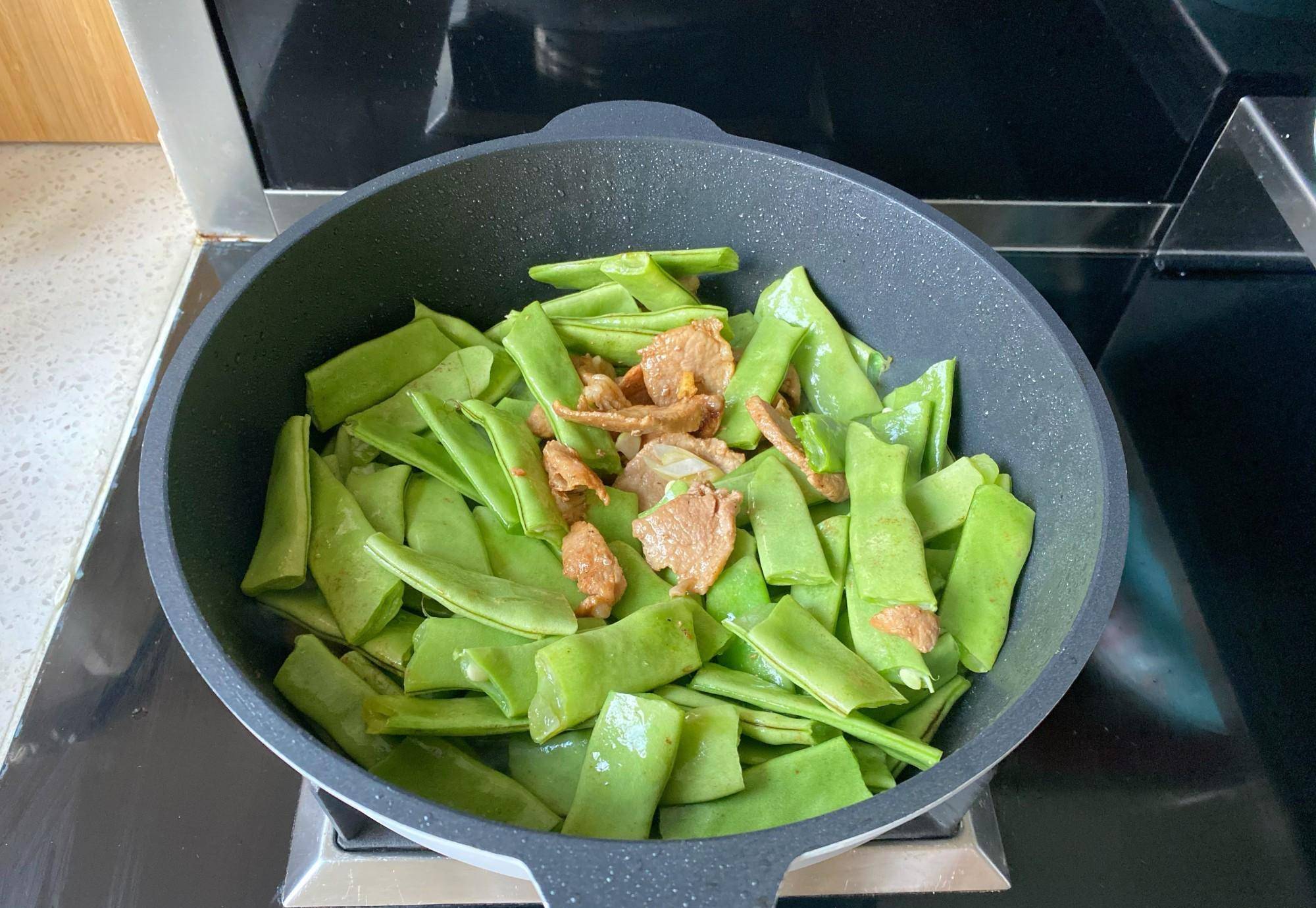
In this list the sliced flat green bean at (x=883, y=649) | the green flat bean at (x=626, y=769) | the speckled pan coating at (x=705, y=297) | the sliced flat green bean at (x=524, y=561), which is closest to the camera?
the speckled pan coating at (x=705, y=297)

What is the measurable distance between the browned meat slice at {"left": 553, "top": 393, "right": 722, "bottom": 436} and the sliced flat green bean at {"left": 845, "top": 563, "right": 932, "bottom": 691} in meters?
0.32

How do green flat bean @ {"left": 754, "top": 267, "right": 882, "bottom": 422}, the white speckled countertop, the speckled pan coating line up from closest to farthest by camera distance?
the speckled pan coating, green flat bean @ {"left": 754, "top": 267, "right": 882, "bottom": 422}, the white speckled countertop

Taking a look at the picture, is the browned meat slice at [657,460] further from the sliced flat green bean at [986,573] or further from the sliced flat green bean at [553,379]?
the sliced flat green bean at [986,573]

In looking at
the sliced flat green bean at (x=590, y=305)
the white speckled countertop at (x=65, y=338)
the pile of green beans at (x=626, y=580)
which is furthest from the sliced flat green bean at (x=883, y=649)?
the white speckled countertop at (x=65, y=338)

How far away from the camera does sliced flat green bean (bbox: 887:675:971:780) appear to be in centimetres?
104

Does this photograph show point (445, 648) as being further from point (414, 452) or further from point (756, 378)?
point (756, 378)

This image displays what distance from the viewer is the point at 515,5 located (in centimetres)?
156

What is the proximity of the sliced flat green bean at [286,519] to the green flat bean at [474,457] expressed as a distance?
0.52ft

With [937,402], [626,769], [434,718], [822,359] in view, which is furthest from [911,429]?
[434,718]

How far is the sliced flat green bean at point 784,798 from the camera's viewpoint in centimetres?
96

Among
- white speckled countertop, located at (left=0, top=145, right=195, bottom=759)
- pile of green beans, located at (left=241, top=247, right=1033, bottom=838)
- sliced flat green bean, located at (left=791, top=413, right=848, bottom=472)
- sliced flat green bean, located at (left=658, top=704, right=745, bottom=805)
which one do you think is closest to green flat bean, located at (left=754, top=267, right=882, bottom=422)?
pile of green beans, located at (left=241, top=247, right=1033, bottom=838)

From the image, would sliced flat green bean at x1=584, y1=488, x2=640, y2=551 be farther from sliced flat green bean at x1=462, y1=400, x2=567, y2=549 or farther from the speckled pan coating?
the speckled pan coating

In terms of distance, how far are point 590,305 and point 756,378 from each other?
28 cm

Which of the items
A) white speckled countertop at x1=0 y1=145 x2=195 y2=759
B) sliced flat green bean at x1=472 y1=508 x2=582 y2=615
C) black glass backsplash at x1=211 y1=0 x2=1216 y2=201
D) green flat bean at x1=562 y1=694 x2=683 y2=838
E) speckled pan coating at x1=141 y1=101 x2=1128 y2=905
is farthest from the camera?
black glass backsplash at x1=211 y1=0 x2=1216 y2=201
